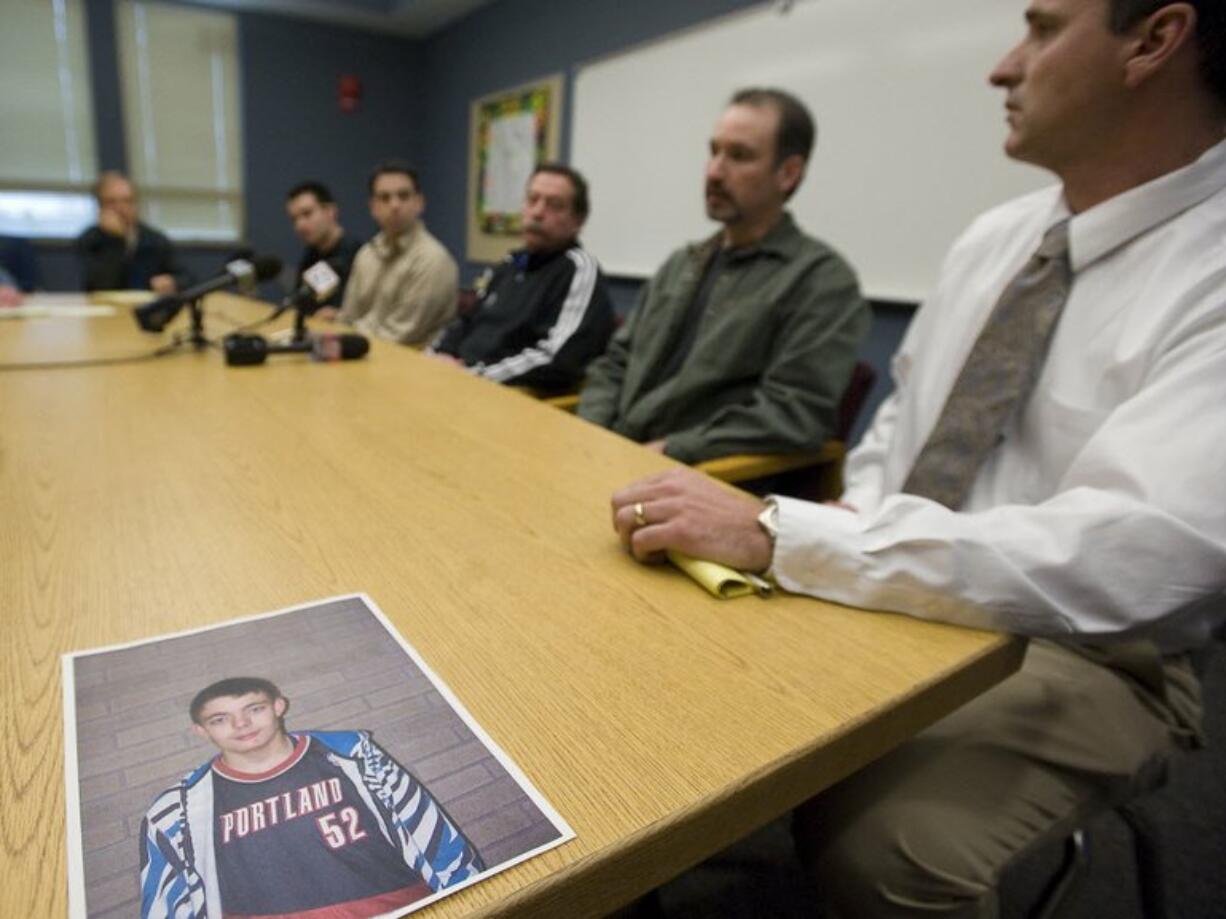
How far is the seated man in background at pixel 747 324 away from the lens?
57.3 inches

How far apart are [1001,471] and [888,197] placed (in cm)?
191

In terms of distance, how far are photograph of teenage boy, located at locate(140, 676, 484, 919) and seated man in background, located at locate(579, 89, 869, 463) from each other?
3.58 ft

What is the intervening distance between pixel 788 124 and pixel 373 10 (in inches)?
180

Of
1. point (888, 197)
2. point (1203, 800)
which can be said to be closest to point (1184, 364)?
point (1203, 800)

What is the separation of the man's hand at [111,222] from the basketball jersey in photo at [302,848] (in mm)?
4547

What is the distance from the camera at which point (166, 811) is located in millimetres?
374

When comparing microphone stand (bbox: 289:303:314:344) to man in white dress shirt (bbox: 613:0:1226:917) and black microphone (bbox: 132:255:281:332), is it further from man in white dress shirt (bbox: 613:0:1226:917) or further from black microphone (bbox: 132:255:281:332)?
man in white dress shirt (bbox: 613:0:1226:917)

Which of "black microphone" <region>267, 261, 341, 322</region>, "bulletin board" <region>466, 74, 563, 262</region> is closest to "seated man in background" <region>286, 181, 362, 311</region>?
"bulletin board" <region>466, 74, 563, 262</region>

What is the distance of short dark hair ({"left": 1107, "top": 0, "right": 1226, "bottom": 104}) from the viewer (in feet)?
2.63

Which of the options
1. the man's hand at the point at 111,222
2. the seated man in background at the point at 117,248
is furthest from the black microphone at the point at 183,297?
the man's hand at the point at 111,222

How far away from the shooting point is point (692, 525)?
0.68 m

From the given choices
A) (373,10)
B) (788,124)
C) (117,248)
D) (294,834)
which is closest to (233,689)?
(294,834)

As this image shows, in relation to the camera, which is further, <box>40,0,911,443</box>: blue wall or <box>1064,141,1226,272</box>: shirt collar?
<box>40,0,911,443</box>: blue wall

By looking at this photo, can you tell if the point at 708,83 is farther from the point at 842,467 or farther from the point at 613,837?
the point at 613,837
